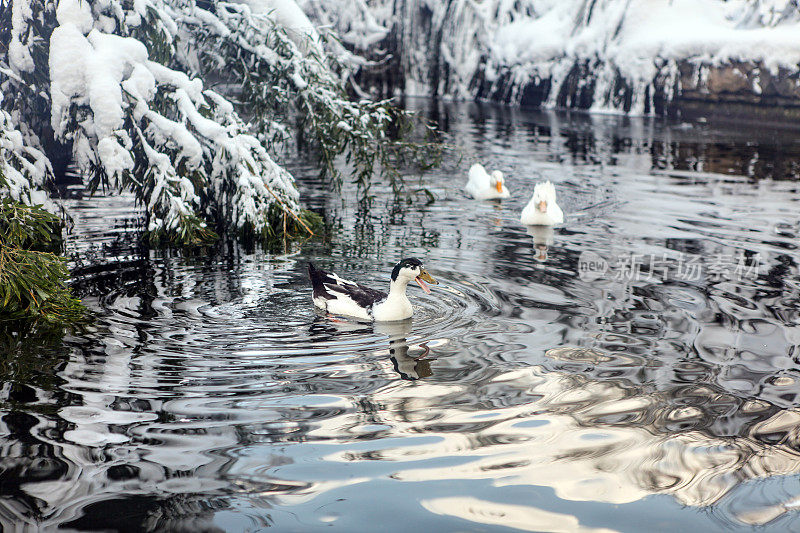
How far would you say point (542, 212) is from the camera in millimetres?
11148

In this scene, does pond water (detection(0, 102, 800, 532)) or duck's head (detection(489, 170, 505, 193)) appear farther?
duck's head (detection(489, 170, 505, 193))

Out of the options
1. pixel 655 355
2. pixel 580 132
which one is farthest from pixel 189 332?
pixel 580 132

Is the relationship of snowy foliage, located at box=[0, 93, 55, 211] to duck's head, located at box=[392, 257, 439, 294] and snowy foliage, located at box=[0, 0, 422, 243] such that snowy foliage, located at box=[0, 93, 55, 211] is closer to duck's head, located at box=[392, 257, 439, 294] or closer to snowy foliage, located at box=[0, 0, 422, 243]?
snowy foliage, located at box=[0, 0, 422, 243]

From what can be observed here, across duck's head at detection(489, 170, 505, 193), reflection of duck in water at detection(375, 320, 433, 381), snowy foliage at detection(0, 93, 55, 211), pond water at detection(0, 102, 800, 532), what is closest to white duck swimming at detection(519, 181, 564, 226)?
pond water at detection(0, 102, 800, 532)

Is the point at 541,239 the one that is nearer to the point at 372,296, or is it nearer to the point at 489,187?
the point at 489,187

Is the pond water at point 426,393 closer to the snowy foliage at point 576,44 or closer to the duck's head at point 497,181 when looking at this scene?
the duck's head at point 497,181

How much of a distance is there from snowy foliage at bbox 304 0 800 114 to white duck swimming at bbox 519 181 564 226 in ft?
41.9

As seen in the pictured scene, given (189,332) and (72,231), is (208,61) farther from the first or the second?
(189,332)

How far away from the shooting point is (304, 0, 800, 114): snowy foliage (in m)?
25.2

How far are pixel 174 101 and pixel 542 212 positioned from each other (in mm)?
5210

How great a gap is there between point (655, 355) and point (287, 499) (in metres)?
3.33

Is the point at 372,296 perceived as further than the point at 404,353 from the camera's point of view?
Yes

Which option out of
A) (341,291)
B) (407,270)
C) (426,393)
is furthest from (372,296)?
(426,393)

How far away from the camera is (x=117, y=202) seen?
39.2 ft
